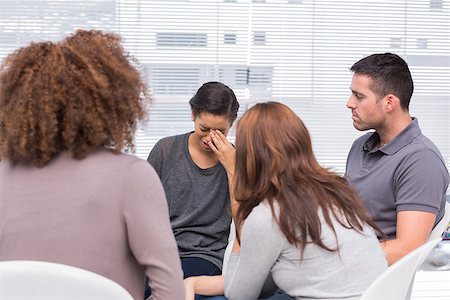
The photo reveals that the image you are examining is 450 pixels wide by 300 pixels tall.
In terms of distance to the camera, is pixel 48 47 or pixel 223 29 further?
pixel 223 29

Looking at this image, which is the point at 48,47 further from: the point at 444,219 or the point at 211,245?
the point at 444,219

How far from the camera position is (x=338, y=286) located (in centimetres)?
154

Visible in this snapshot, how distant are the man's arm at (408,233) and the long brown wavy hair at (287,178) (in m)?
0.33

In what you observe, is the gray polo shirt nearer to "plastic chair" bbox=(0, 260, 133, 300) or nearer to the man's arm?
the man's arm

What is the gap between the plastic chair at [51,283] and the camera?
1100 millimetres

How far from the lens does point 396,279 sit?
1.46 m

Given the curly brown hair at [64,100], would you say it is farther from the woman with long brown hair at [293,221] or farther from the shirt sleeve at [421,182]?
the shirt sleeve at [421,182]

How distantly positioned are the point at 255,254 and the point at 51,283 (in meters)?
0.56

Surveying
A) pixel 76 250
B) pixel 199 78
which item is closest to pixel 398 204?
pixel 76 250

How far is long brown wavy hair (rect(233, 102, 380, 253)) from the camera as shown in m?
1.52

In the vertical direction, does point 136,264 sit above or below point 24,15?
below

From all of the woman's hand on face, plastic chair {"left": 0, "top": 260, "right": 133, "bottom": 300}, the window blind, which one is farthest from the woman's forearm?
the window blind

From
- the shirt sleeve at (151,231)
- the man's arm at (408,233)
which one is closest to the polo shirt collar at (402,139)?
the man's arm at (408,233)

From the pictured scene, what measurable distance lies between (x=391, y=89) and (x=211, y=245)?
0.78 meters
